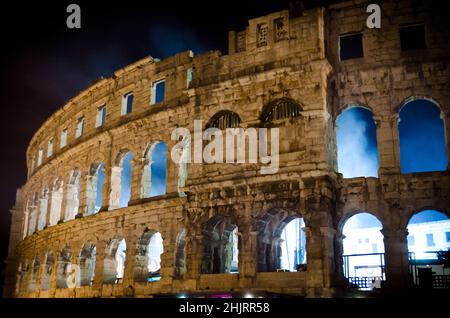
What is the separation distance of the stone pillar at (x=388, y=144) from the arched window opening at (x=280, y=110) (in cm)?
277

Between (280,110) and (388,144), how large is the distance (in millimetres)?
3850

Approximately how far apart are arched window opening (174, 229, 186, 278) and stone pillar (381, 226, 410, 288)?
7.60 metres

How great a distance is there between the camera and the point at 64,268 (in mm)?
26156

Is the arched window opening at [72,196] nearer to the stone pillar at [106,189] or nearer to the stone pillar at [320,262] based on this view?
the stone pillar at [106,189]

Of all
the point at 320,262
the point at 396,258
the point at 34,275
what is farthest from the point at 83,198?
the point at 396,258

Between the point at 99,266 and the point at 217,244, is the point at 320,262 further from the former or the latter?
the point at 99,266

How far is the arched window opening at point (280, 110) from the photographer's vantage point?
17.9 metres

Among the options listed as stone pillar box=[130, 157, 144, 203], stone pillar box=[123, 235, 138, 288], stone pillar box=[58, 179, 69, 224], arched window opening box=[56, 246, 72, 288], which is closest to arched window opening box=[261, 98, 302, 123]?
stone pillar box=[130, 157, 144, 203]

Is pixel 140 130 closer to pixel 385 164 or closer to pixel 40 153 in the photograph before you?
pixel 385 164

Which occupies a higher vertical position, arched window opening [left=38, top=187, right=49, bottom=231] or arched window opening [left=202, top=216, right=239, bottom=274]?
arched window opening [left=38, top=187, right=49, bottom=231]

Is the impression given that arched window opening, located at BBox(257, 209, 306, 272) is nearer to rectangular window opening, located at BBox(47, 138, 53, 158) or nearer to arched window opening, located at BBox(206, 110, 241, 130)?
arched window opening, located at BBox(206, 110, 241, 130)

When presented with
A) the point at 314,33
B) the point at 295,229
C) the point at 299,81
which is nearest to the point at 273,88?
the point at 299,81

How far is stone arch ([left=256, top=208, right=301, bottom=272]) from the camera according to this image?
1773 centimetres

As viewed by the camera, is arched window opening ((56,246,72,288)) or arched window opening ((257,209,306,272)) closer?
arched window opening ((257,209,306,272))
